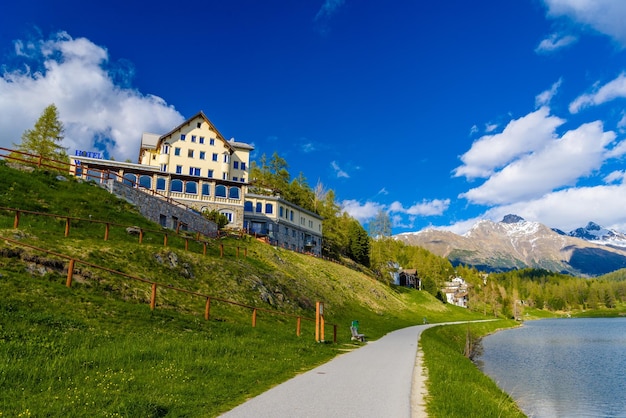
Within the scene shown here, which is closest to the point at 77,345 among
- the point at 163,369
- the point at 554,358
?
the point at 163,369

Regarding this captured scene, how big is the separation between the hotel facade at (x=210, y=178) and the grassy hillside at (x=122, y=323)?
2169cm

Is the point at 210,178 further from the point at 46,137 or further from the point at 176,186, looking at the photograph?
the point at 46,137

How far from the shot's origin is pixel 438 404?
10.4 meters

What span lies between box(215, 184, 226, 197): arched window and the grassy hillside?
77.3 feet

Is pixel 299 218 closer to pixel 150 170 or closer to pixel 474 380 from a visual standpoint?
pixel 150 170

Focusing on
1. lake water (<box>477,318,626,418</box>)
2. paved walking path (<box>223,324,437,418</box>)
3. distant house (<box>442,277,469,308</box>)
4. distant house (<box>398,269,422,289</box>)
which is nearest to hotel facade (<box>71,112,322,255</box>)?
lake water (<box>477,318,626,418</box>)

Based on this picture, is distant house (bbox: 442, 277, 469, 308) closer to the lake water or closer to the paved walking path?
the lake water

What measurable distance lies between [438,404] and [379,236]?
337 feet

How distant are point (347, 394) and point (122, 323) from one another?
9698mm

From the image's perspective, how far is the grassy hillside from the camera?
9484mm

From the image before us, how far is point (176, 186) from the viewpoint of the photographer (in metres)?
59.4

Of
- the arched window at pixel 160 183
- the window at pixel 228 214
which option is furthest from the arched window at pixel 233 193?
the arched window at pixel 160 183

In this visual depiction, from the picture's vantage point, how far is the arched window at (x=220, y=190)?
61531 millimetres

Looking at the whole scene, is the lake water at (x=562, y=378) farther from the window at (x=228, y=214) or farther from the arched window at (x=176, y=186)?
the arched window at (x=176, y=186)
